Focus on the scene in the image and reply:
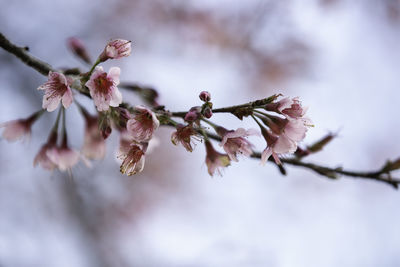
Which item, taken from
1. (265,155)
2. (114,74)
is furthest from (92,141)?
(265,155)

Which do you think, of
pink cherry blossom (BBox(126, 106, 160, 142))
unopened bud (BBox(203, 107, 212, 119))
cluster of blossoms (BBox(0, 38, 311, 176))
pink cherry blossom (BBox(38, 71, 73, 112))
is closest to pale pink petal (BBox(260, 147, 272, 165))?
cluster of blossoms (BBox(0, 38, 311, 176))

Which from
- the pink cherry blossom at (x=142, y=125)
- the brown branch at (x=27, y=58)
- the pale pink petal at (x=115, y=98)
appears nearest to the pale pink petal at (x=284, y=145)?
the pink cherry blossom at (x=142, y=125)

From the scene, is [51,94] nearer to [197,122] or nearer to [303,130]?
[197,122]

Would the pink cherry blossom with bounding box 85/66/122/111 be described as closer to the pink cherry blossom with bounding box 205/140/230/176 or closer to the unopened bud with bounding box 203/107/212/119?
the unopened bud with bounding box 203/107/212/119

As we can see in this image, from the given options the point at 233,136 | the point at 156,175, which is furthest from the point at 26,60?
the point at 156,175

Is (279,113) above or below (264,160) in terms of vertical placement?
above

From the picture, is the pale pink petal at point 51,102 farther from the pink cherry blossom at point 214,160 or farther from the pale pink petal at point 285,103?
the pale pink petal at point 285,103

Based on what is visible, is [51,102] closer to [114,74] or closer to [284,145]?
[114,74]
